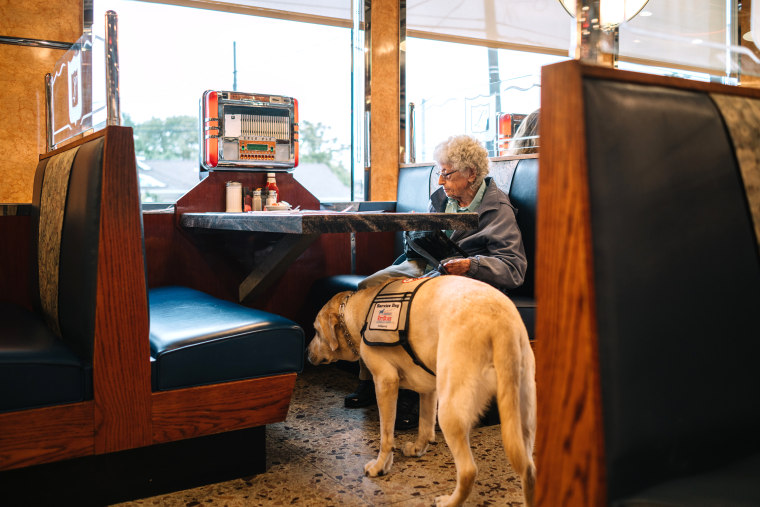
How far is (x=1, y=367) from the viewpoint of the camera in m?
1.79

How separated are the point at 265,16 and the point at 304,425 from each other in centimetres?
363

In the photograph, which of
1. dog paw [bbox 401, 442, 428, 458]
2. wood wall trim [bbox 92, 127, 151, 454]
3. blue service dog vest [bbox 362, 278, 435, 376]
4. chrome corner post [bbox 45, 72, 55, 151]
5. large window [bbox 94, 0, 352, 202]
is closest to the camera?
wood wall trim [bbox 92, 127, 151, 454]

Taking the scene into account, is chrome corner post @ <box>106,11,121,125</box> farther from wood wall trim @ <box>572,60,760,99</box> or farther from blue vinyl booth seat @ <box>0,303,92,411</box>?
wood wall trim @ <box>572,60,760,99</box>

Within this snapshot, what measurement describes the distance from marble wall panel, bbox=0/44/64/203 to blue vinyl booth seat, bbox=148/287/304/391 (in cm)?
248

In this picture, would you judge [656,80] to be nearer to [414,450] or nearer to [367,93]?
[414,450]

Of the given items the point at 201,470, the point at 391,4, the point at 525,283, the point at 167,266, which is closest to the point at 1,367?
the point at 201,470

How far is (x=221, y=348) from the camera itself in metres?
2.14

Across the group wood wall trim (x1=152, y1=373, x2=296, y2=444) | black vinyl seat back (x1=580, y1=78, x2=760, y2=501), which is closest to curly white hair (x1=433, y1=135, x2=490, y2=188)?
wood wall trim (x1=152, y1=373, x2=296, y2=444)

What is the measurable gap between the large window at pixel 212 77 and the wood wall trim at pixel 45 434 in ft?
9.31

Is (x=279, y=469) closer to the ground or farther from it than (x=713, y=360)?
closer to the ground

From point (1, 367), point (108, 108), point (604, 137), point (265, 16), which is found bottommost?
point (1, 367)

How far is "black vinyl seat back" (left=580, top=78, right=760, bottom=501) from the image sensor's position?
0.89 m

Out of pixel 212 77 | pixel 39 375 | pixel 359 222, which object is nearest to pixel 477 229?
pixel 359 222

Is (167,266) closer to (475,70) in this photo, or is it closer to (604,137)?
(604,137)
